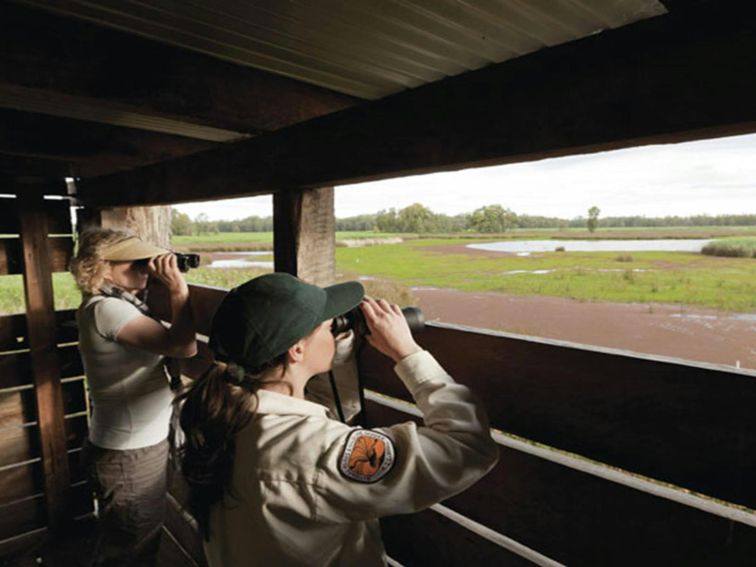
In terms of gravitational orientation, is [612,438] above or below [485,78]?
below

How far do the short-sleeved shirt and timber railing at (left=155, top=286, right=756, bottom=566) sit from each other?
1.11m

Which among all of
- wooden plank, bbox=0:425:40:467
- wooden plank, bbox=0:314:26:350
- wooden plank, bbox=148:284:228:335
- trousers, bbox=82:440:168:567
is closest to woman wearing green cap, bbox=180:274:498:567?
trousers, bbox=82:440:168:567

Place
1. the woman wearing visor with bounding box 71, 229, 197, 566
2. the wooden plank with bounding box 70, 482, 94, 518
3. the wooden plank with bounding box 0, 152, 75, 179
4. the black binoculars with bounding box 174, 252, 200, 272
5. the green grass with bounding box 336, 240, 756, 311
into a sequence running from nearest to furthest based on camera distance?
the green grass with bounding box 336, 240, 756, 311 → the woman wearing visor with bounding box 71, 229, 197, 566 → the black binoculars with bounding box 174, 252, 200, 272 → the wooden plank with bounding box 0, 152, 75, 179 → the wooden plank with bounding box 70, 482, 94, 518

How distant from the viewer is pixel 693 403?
0.87 meters

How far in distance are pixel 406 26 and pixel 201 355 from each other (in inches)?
80.7

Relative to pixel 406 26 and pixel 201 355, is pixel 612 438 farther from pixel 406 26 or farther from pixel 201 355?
pixel 201 355

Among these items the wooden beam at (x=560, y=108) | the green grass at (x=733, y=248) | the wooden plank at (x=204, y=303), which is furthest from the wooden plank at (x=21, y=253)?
the green grass at (x=733, y=248)

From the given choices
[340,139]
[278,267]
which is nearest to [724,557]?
[340,139]

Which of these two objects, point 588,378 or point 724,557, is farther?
point 588,378

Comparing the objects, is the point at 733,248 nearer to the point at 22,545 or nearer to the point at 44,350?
the point at 44,350

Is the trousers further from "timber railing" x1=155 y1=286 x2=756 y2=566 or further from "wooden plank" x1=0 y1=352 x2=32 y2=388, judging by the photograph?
"wooden plank" x1=0 y1=352 x2=32 y2=388

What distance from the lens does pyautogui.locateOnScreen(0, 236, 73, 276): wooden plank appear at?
2723mm

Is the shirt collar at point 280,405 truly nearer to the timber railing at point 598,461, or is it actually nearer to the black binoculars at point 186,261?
the timber railing at point 598,461

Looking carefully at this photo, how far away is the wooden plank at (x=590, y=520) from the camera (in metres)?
0.88
